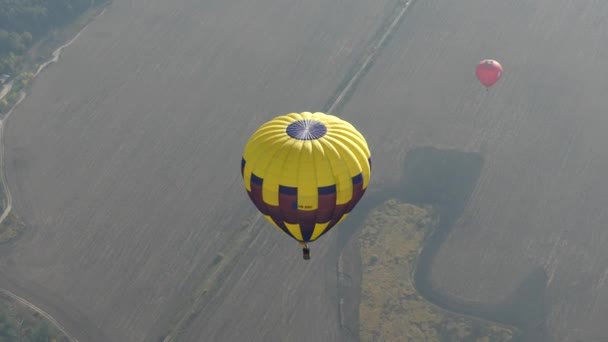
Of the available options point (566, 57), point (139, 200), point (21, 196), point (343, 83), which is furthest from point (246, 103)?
point (566, 57)

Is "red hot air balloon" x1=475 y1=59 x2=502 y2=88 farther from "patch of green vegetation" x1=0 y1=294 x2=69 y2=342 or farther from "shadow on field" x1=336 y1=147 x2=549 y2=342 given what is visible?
"patch of green vegetation" x1=0 y1=294 x2=69 y2=342

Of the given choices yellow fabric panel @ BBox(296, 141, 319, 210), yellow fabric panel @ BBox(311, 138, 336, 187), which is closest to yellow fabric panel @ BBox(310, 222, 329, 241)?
yellow fabric panel @ BBox(296, 141, 319, 210)

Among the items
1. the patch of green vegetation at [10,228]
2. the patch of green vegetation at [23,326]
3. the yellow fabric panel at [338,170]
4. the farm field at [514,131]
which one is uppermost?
the farm field at [514,131]

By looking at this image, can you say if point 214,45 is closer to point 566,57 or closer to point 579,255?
point 566,57

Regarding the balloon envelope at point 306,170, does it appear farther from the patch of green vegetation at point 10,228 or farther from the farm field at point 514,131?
the patch of green vegetation at point 10,228

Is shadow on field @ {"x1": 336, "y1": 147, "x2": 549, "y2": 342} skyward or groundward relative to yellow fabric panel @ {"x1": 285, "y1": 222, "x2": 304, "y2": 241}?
skyward

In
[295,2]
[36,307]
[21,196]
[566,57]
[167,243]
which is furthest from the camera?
[295,2]

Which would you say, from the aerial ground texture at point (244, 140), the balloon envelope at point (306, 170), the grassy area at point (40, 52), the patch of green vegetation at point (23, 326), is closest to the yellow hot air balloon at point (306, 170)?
the balloon envelope at point (306, 170)
